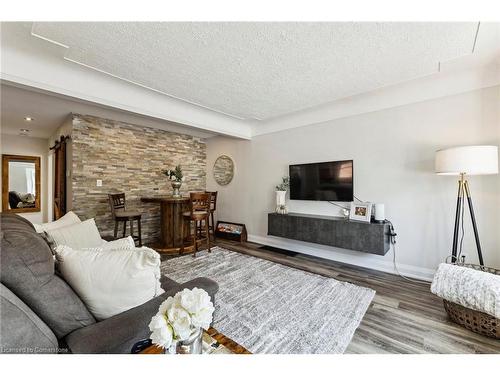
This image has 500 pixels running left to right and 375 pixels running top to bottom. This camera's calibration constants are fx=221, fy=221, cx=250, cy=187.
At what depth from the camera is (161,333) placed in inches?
27.9

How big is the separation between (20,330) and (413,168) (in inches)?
145

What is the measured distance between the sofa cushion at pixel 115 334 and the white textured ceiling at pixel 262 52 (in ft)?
6.36

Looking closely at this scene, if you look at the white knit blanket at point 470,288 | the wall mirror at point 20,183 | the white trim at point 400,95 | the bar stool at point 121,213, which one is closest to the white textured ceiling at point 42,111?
the wall mirror at point 20,183

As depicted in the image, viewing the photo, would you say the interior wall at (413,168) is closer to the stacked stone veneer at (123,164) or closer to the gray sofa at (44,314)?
the stacked stone veneer at (123,164)

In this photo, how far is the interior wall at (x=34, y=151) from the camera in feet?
17.9

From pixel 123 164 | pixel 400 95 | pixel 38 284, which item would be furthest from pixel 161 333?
pixel 123 164

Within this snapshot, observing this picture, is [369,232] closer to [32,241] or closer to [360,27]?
[360,27]

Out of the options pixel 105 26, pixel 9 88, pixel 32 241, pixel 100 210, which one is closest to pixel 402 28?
pixel 105 26

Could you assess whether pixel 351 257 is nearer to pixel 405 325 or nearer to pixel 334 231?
pixel 334 231
